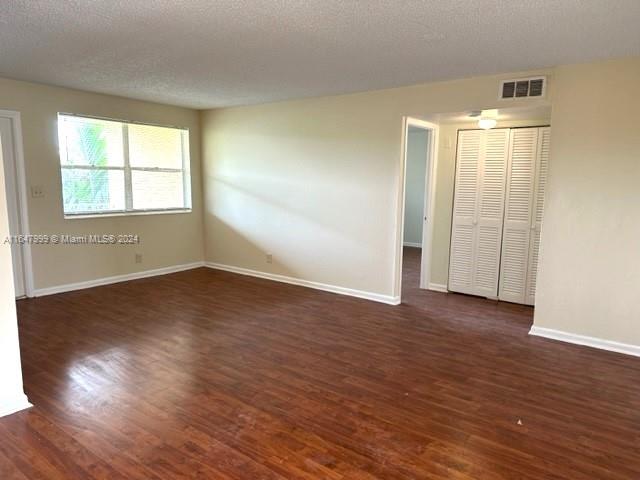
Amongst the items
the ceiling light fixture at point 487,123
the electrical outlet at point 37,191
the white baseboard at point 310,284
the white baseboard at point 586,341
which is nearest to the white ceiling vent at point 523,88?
the ceiling light fixture at point 487,123

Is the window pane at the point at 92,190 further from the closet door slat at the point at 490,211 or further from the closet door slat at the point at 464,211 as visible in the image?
the closet door slat at the point at 490,211

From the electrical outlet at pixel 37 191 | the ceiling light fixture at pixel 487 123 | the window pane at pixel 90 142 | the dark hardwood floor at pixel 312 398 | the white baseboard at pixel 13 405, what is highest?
the ceiling light fixture at pixel 487 123

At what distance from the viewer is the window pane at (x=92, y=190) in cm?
511

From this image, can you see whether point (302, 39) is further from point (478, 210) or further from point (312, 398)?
point (478, 210)

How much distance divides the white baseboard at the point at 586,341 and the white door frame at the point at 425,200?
148 centimetres

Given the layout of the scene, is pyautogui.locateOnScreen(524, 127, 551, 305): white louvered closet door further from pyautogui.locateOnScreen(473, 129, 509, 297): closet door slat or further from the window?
the window

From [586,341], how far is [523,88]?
7.42ft

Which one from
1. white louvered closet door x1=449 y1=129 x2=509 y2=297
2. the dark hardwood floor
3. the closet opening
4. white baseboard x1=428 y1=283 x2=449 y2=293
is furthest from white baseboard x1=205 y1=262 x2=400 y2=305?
white louvered closet door x1=449 y1=129 x2=509 y2=297

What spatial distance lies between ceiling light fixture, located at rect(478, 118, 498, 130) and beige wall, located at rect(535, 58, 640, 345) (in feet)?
3.20

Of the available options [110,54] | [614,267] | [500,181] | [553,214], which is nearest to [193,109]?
[110,54]

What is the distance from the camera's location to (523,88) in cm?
379

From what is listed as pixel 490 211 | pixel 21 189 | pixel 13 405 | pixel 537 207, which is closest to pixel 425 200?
pixel 490 211

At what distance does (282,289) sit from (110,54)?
124 inches

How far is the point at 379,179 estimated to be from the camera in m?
4.81
